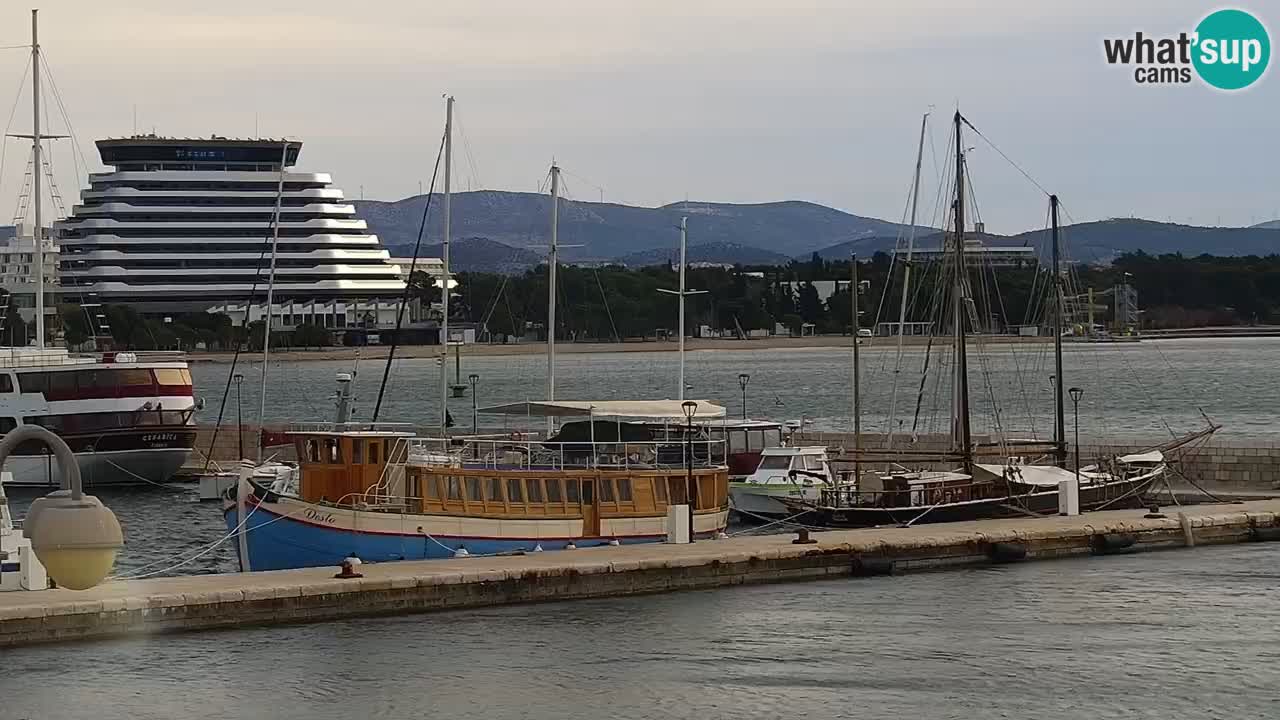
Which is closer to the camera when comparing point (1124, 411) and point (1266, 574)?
point (1266, 574)

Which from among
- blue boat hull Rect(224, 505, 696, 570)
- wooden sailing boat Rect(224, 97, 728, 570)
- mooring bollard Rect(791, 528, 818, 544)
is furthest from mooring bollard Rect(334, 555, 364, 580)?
mooring bollard Rect(791, 528, 818, 544)

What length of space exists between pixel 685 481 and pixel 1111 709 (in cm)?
1514

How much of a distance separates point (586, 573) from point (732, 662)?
3.86 m

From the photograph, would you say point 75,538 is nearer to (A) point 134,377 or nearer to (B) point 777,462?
(B) point 777,462

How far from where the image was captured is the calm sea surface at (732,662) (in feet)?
83.9

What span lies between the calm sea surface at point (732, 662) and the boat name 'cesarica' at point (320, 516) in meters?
5.52

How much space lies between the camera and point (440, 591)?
98.7 feet

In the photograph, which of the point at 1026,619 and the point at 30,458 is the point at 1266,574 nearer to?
the point at 1026,619

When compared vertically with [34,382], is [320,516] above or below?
below

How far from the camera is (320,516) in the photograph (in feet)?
115

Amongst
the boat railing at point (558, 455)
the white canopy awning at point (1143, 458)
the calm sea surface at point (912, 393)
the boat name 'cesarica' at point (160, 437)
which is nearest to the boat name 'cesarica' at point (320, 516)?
the boat railing at point (558, 455)

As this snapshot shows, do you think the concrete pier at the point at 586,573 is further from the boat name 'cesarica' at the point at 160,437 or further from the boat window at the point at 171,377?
the boat window at the point at 171,377

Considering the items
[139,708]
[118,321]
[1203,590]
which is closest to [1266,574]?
[1203,590]

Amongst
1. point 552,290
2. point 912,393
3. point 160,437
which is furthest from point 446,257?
point 912,393
